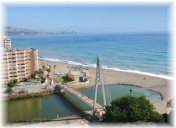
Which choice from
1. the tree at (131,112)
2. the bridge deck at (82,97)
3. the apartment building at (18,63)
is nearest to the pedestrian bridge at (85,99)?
the bridge deck at (82,97)

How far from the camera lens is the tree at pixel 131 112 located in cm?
582

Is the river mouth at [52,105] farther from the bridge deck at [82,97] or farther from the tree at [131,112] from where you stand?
the tree at [131,112]

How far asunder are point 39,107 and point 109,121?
3.65 metres

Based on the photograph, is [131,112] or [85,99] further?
[85,99]

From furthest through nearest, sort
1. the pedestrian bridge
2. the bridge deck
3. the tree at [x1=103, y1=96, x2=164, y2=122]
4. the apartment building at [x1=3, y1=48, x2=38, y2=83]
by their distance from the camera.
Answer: the apartment building at [x1=3, y1=48, x2=38, y2=83] < the bridge deck < the pedestrian bridge < the tree at [x1=103, y1=96, x2=164, y2=122]

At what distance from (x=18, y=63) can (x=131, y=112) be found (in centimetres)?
741

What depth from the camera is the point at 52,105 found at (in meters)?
9.10

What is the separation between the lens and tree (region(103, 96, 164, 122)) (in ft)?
19.1

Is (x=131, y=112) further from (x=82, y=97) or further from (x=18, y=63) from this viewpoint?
(x=18, y=63)

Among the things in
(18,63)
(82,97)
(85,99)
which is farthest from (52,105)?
(18,63)

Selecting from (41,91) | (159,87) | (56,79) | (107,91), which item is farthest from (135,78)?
(41,91)

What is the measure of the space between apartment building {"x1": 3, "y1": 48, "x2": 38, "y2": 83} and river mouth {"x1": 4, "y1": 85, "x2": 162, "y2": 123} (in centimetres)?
208

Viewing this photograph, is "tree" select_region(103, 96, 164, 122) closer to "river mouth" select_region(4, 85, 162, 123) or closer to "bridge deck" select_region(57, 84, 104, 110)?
"bridge deck" select_region(57, 84, 104, 110)

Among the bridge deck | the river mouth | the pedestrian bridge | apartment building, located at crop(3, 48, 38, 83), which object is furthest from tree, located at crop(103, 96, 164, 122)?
apartment building, located at crop(3, 48, 38, 83)
